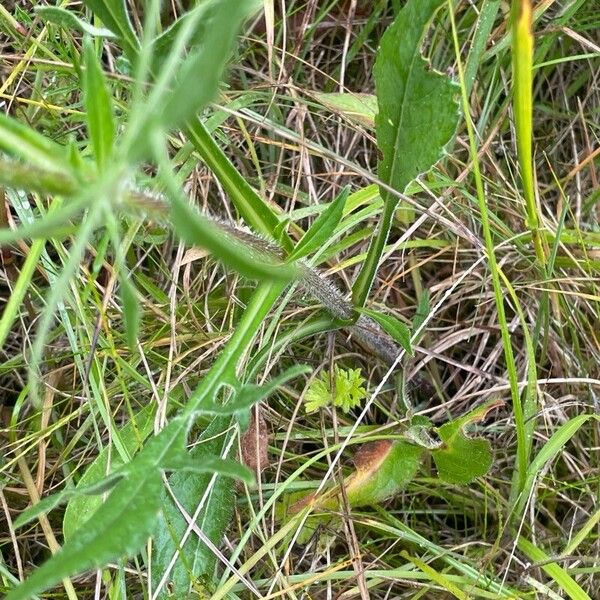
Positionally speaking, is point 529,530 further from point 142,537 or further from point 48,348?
point 48,348

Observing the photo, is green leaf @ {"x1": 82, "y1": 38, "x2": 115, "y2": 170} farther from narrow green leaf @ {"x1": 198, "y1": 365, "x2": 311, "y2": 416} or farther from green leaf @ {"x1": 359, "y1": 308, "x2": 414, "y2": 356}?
green leaf @ {"x1": 359, "y1": 308, "x2": 414, "y2": 356}

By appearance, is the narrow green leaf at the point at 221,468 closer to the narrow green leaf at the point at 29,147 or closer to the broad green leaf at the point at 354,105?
the narrow green leaf at the point at 29,147

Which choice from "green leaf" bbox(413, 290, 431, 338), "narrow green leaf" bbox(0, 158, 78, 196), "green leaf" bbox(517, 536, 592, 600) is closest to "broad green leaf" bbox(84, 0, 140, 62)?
"narrow green leaf" bbox(0, 158, 78, 196)

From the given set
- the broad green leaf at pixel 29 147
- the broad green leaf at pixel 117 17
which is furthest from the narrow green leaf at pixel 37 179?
the broad green leaf at pixel 117 17

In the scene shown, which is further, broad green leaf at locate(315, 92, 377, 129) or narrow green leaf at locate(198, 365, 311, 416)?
broad green leaf at locate(315, 92, 377, 129)

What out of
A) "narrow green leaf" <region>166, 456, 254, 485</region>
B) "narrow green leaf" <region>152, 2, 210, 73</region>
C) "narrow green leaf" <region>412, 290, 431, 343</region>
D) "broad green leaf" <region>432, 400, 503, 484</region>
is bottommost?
"broad green leaf" <region>432, 400, 503, 484</region>

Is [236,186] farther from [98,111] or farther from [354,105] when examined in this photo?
[354,105]

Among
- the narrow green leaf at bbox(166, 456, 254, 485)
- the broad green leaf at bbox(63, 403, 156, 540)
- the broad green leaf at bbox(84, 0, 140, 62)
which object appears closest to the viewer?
Answer: the narrow green leaf at bbox(166, 456, 254, 485)

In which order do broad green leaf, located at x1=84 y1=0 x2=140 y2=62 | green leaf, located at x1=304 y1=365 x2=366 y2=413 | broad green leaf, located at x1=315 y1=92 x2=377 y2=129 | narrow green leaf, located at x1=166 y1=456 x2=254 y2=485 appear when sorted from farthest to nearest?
broad green leaf, located at x1=315 y1=92 x2=377 y2=129, green leaf, located at x1=304 y1=365 x2=366 y2=413, broad green leaf, located at x1=84 y1=0 x2=140 y2=62, narrow green leaf, located at x1=166 y1=456 x2=254 y2=485
